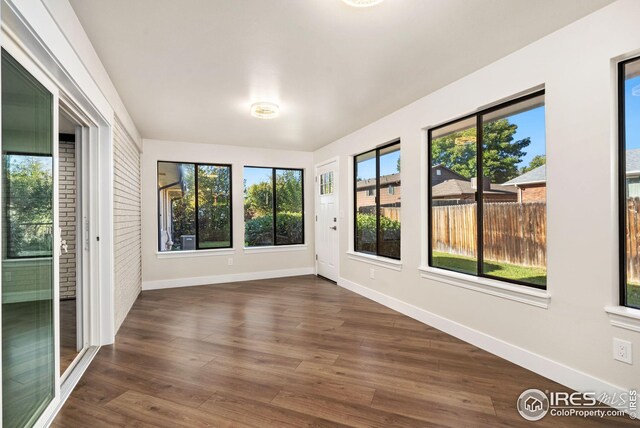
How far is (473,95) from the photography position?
9.84 ft

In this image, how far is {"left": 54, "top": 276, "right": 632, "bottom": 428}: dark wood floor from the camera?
197 cm

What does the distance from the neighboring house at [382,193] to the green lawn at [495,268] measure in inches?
40.1

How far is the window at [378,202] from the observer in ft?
14.3

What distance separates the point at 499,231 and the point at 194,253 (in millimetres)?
4655

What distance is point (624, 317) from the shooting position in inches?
77.4

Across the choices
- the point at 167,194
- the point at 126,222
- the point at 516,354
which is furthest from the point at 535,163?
the point at 167,194

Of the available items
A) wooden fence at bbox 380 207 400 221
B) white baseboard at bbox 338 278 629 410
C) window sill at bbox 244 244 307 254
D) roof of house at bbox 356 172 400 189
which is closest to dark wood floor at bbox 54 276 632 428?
white baseboard at bbox 338 278 629 410

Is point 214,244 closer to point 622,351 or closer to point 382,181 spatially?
point 382,181

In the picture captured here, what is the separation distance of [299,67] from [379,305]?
3.05 metres

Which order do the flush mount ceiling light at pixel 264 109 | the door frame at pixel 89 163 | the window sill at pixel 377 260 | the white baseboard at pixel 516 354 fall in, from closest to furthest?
the door frame at pixel 89 163 < the white baseboard at pixel 516 354 < the flush mount ceiling light at pixel 264 109 < the window sill at pixel 377 260

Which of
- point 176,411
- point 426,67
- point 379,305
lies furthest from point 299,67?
point 379,305

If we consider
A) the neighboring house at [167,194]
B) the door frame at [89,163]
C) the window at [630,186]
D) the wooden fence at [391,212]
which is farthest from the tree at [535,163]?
the neighboring house at [167,194]

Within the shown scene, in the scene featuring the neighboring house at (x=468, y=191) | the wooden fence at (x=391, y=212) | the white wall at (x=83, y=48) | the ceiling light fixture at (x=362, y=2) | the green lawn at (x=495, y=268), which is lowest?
the green lawn at (x=495, y=268)

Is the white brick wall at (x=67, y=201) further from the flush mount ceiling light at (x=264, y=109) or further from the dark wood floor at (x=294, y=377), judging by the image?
the flush mount ceiling light at (x=264, y=109)
